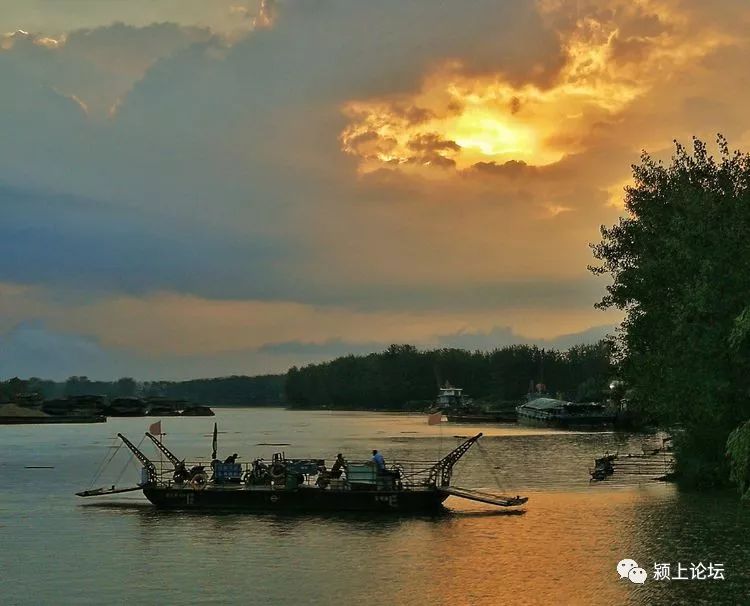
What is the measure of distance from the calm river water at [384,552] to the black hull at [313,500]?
100 cm

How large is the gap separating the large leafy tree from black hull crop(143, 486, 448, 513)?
16.1m

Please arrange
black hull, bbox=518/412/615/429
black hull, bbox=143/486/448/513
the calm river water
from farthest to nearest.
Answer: black hull, bbox=518/412/615/429 → black hull, bbox=143/486/448/513 → the calm river water

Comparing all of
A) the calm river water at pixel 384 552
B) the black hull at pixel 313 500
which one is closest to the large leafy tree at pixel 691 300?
the calm river water at pixel 384 552

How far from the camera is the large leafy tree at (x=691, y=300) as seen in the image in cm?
5059

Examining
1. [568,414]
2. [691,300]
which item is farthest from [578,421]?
[691,300]

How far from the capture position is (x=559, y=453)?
4055 inches

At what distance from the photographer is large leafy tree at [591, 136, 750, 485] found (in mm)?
50594

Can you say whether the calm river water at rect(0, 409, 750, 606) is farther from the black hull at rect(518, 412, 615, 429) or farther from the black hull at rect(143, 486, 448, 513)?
the black hull at rect(518, 412, 615, 429)

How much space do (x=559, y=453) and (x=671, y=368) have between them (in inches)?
2000

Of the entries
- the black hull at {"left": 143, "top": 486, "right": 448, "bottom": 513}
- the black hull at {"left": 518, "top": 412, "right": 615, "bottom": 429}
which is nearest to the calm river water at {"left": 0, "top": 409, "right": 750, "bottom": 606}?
the black hull at {"left": 143, "top": 486, "right": 448, "bottom": 513}

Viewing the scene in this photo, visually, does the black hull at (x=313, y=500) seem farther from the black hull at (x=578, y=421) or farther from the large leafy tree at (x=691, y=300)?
the black hull at (x=578, y=421)

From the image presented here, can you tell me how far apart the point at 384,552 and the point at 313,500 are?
10691mm

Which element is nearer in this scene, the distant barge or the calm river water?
the calm river water

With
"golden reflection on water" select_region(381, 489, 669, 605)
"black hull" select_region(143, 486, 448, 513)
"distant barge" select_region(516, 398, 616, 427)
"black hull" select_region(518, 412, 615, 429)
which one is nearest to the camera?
"golden reflection on water" select_region(381, 489, 669, 605)
